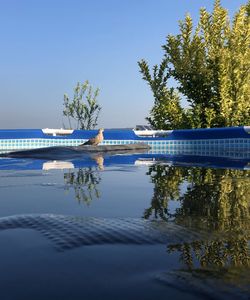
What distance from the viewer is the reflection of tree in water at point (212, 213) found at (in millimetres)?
2018

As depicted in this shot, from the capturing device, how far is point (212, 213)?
3113 millimetres

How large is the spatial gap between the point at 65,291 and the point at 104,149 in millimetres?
11277

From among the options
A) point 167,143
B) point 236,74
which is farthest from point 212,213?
point 236,74

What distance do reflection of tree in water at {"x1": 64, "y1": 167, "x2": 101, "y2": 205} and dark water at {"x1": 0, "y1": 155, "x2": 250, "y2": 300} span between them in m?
0.02

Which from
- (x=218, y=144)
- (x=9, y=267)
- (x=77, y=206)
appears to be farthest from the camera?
(x=218, y=144)

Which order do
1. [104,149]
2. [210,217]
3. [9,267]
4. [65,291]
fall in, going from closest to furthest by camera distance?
[65,291]
[9,267]
[210,217]
[104,149]

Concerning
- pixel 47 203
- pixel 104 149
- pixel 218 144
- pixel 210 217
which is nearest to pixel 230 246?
pixel 210 217

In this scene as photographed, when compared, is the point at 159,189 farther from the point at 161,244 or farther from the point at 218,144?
the point at 218,144

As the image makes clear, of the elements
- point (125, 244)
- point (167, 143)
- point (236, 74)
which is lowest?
point (125, 244)

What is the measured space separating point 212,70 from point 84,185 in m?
11.4

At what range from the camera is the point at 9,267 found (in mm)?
1884

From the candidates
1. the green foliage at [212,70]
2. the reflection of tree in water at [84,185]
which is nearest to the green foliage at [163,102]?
the green foliage at [212,70]

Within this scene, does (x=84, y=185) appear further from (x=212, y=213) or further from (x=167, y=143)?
(x=167, y=143)

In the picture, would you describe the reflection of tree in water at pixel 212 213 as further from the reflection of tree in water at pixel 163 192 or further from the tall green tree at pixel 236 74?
the tall green tree at pixel 236 74
